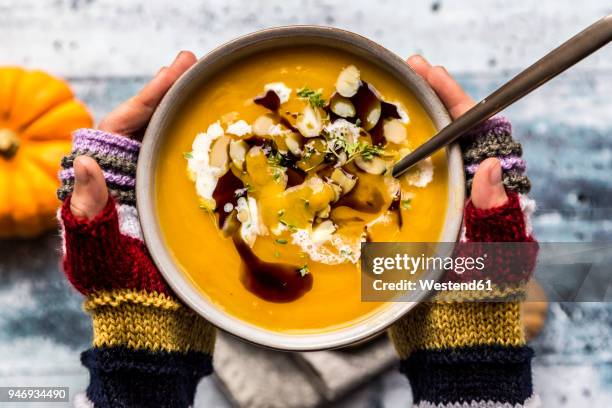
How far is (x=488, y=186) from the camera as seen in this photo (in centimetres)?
120

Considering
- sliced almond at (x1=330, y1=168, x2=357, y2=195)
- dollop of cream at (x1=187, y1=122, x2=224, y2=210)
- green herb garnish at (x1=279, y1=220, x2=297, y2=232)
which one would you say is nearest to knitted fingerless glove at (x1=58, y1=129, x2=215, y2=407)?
dollop of cream at (x1=187, y1=122, x2=224, y2=210)

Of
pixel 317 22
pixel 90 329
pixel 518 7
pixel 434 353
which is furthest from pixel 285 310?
pixel 518 7

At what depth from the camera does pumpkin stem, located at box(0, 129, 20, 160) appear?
156 centimetres

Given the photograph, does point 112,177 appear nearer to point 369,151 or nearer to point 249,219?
point 249,219

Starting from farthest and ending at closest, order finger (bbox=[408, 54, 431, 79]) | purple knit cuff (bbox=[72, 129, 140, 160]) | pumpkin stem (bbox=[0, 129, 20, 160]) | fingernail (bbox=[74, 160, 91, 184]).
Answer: pumpkin stem (bbox=[0, 129, 20, 160]), finger (bbox=[408, 54, 431, 79]), purple knit cuff (bbox=[72, 129, 140, 160]), fingernail (bbox=[74, 160, 91, 184])

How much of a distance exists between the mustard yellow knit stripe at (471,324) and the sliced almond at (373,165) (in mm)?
297

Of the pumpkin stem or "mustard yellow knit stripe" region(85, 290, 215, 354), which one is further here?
the pumpkin stem

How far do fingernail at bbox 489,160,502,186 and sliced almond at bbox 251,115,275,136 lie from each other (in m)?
0.38

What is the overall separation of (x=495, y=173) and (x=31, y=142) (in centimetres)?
104

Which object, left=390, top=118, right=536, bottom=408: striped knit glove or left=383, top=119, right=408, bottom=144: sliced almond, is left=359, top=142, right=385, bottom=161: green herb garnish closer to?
left=383, top=119, right=408, bottom=144: sliced almond

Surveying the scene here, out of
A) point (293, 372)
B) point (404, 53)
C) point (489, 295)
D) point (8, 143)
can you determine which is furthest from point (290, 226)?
point (8, 143)

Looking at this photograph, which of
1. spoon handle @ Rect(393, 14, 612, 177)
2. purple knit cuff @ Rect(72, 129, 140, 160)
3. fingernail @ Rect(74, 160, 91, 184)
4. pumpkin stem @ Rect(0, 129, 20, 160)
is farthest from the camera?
pumpkin stem @ Rect(0, 129, 20, 160)

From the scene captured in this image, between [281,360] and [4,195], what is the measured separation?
0.72m

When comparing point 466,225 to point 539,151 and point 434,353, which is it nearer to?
point 434,353
